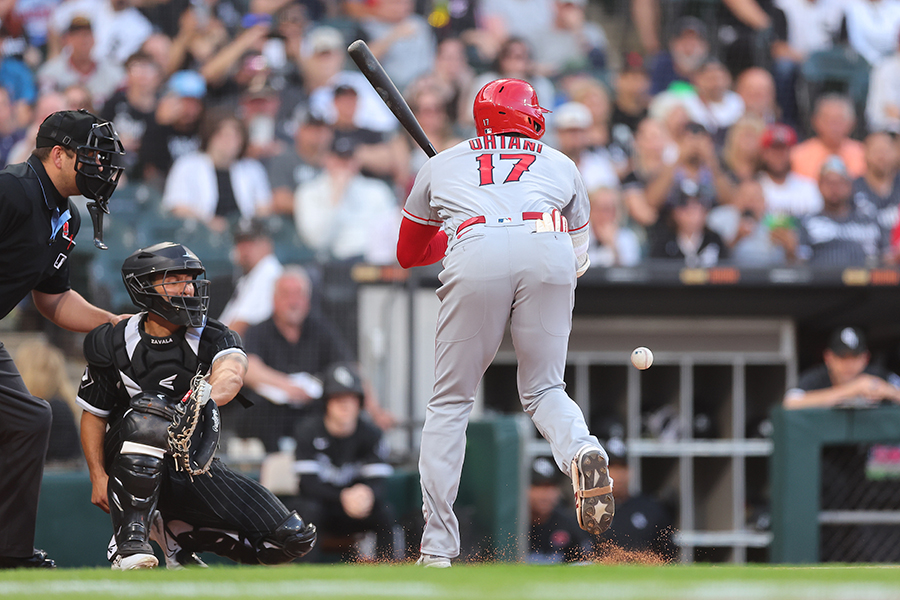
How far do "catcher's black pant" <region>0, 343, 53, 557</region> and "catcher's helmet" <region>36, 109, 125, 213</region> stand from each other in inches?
30.6

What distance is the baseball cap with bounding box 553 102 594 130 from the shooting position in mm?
9789

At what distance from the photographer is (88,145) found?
4.38 meters

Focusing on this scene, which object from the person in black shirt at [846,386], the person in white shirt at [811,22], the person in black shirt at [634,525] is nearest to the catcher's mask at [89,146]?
the person in black shirt at [634,525]

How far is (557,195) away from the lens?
4211 millimetres

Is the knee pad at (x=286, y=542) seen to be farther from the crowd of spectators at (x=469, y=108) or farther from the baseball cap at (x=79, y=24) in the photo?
the baseball cap at (x=79, y=24)

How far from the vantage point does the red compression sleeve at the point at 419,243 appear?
14.3 ft

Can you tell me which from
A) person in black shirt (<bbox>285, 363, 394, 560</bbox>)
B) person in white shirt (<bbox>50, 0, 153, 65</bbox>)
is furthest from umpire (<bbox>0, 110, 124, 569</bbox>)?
person in white shirt (<bbox>50, 0, 153, 65</bbox>)

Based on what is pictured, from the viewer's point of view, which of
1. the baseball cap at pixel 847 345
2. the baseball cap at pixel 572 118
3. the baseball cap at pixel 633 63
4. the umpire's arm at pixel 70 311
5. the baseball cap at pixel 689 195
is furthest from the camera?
the baseball cap at pixel 633 63

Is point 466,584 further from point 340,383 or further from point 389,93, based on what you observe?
point 340,383

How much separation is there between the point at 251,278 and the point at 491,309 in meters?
4.08

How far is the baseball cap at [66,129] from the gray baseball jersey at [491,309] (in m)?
1.45

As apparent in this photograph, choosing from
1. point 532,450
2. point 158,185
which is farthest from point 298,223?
point 532,450

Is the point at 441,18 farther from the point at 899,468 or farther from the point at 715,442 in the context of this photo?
the point at 899,468

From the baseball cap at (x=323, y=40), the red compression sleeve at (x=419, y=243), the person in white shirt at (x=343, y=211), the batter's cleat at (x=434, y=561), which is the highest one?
the baseball cap at (x=323, y=40)
